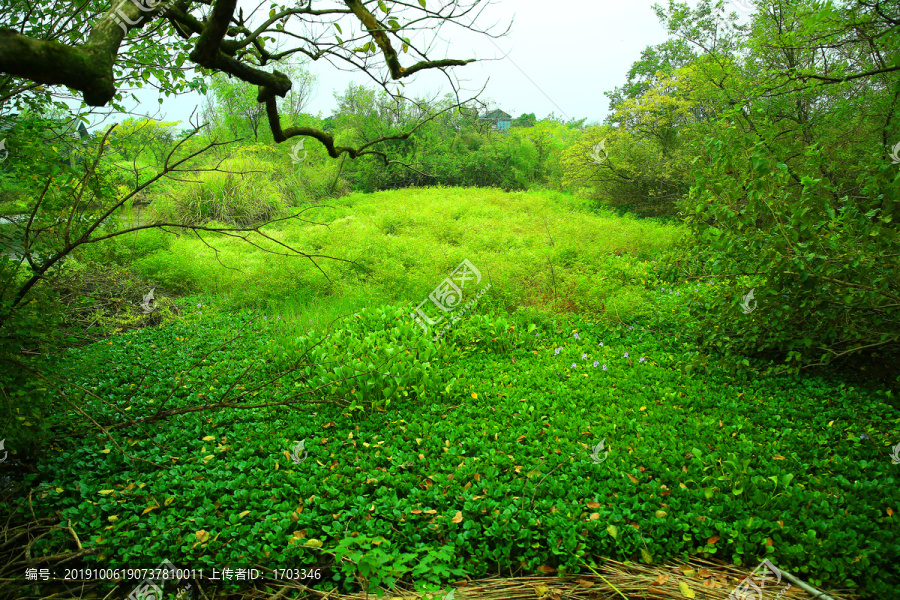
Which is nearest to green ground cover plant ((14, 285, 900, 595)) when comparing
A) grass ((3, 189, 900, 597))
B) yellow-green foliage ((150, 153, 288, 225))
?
grass ((3, 189, 900, 597))

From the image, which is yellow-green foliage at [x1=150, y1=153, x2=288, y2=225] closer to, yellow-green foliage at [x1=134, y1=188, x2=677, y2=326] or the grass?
yellow-green foliage at [x1=134, y1=188, x2=677, y2=326]

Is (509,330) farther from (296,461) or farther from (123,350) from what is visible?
(123,350)

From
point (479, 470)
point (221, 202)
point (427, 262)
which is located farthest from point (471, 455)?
point (221, 202)

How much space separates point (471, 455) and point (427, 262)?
4.17 meters

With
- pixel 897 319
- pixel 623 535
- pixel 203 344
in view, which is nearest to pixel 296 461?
pixel 623 535

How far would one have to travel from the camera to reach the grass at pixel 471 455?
7.47 feet

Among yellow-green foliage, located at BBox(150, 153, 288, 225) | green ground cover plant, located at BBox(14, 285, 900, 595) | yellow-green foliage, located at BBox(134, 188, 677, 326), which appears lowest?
green ground cover plant, located at BBox(14, 285, 900, 595)

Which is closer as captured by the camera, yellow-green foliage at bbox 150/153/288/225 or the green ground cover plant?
the green ground cover plant

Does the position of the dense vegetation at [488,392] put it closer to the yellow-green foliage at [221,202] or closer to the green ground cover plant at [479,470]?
the green ground cover plant at [479,470]

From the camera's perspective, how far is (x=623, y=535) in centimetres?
237

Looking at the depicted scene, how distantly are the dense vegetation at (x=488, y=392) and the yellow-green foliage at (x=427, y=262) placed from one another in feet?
0.24

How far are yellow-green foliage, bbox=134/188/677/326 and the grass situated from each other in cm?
39

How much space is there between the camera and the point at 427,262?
22.5ft

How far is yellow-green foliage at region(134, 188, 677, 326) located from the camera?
6.01 m
